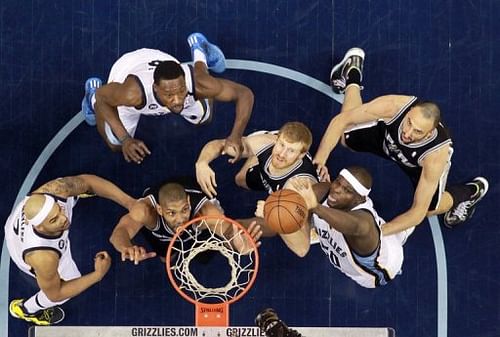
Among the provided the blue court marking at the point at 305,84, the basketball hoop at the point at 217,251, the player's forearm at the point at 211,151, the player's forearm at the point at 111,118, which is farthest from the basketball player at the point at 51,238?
the player's forearm at the point at 211,151

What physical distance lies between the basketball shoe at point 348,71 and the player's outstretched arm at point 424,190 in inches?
39.2

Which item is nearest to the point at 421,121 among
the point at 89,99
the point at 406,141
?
the point at 406,141

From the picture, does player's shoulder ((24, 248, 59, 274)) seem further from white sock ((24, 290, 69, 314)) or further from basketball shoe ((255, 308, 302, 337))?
basketball shoe ((255, 308, 302, 337))

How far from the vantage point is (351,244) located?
480cm

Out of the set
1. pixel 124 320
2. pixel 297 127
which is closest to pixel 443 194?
pixel 297 127

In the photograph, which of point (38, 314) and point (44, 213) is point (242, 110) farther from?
point (38, 314)

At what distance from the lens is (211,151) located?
516 cm

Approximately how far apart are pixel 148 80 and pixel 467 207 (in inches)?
112

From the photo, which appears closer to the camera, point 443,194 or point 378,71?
point 443,194

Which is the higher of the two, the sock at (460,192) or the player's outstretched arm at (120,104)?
the player's outstretched arm at (120,104)

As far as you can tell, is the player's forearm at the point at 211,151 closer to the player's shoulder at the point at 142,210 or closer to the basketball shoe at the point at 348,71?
the player's shoulder at the point at 142,210

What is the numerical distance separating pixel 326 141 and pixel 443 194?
1.08 m

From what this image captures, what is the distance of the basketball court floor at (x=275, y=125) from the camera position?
18.5 ft

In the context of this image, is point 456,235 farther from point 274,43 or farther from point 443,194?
point 274,43
